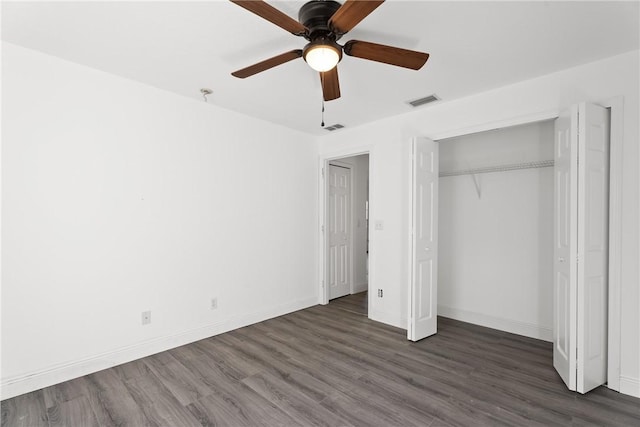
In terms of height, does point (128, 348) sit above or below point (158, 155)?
below

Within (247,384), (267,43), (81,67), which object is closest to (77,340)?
(247,384)

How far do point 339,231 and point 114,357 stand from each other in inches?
133

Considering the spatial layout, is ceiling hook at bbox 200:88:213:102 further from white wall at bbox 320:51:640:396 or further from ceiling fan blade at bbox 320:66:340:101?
white wall at bbox 320:51:640:396

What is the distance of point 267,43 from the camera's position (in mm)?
2266

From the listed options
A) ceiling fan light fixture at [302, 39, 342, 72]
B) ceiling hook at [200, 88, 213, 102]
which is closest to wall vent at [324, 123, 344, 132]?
ceiling hook at [200, 88, 213, 102]

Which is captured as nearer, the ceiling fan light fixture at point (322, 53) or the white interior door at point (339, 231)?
the ceiling fan light fixture at point (322, 53)

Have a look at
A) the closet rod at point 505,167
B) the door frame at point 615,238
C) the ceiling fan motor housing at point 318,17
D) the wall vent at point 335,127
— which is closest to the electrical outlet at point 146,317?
the ceiling fan motor housing at point 318,17

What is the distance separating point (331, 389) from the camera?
7.96 feet

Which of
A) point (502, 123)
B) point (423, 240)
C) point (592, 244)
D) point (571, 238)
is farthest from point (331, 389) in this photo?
point (502, 123)

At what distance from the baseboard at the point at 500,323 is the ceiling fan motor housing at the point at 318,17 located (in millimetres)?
3613

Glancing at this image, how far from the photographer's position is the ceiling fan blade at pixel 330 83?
2140 mm

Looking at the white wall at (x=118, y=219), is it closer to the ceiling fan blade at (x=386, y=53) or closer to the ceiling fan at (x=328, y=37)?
the ceiling fan at (x=328, y=37)

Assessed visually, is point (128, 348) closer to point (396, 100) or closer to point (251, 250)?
point (251, 250)

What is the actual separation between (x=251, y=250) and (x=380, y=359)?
1955 millimetres
